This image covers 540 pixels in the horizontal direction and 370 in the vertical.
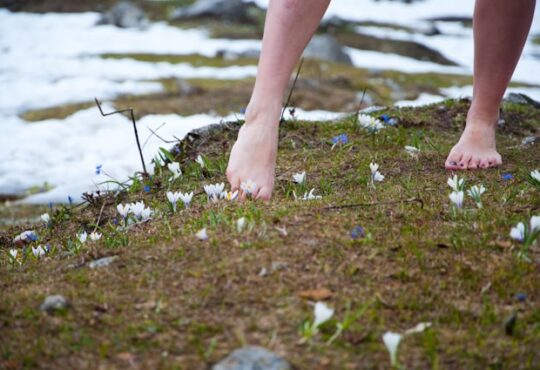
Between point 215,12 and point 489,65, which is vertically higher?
point 489,65

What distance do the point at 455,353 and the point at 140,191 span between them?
117 inches

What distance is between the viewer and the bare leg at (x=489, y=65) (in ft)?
13.2

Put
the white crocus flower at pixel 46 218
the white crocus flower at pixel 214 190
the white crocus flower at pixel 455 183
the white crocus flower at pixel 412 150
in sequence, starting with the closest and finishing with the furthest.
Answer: the white crocus flower at pixel 455 183 < the white crocus flower at pixel 214 190 < the white crocus flower at pixel 46 218 < the white crocus flower at pixel 412 150

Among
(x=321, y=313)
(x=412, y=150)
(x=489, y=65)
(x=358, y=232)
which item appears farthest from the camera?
(x=412, y=150)

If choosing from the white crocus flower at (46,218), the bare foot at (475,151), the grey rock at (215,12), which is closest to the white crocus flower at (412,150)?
the bare foot at (475,151)

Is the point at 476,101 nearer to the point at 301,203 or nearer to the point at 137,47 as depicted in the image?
the point at 301,203

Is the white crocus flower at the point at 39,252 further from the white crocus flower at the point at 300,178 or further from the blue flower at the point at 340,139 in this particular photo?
the blue flower at the point at 340,139

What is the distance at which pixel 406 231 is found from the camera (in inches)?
106

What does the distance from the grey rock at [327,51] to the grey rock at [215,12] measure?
1627 centimetres

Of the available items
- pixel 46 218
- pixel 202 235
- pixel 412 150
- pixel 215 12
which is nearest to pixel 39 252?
pixel 46 218

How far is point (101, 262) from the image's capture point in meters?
2.61

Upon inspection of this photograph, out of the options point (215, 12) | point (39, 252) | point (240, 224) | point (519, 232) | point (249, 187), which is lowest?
point (215, 12)

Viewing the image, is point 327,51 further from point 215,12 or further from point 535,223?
point 535,223

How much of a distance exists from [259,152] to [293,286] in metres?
1.19
